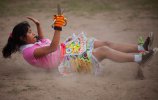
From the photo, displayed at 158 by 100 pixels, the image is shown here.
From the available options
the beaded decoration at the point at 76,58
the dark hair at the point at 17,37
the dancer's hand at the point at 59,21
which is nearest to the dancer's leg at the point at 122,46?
the beaded decoration at the point at 76,58

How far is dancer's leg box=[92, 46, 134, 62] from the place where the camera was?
3.59m

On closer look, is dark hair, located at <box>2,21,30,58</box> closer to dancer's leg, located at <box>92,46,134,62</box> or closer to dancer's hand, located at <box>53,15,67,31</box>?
dancer's hand, located at <box>53,15,67,31</box>

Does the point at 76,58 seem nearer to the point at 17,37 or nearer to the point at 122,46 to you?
the point at 122,46

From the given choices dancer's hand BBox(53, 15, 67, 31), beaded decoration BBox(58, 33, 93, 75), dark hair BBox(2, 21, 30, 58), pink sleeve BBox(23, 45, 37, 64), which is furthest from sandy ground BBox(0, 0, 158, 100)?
dancer's hand BBox(53, 15, 67, 31)

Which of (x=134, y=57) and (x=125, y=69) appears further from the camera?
(x=125, y=69)

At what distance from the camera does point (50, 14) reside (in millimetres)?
6859

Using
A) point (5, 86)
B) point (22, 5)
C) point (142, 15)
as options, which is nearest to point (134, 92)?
point (5, 86)

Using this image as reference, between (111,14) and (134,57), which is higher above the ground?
(111,14)

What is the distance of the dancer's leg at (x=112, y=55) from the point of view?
3590mm

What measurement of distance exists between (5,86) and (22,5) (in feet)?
13.7

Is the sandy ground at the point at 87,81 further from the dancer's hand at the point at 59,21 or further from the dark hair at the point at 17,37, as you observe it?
Result: the dancer's hand at the point at 59,21

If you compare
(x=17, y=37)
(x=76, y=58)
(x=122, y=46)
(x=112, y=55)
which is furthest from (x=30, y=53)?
(x=122, y=46)

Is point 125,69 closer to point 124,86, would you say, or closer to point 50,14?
point 124,86

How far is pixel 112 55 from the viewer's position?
364 cm
